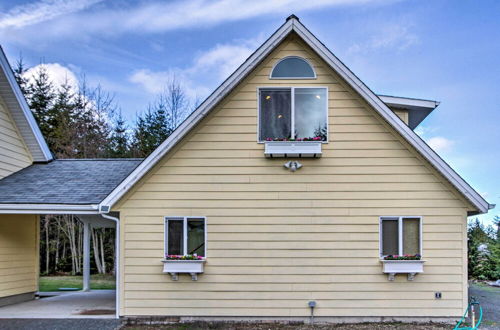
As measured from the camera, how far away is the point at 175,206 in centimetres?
796

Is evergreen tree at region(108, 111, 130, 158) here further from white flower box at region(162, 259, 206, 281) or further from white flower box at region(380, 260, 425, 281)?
white flower box at region(380, 260, 425, 281)

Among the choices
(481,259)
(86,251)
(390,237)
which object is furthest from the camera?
(481,259)

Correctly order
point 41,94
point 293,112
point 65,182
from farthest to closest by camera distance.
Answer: point 41,94, point 65,182, point 293,112

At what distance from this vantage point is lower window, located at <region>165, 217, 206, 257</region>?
7.87m

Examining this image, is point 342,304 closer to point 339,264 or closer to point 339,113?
point 339,264

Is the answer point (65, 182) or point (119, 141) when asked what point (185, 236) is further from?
point (119, 141)

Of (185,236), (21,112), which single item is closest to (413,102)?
(185,236)

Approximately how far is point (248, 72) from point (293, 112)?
119cm

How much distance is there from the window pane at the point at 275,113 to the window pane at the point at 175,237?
94.1 inches

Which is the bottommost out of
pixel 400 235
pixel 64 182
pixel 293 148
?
pixel 400 235

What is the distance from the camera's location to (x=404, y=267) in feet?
24.6

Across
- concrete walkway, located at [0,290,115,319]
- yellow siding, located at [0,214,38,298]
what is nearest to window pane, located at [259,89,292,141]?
concrete walkway, located at [0,290,115,319]

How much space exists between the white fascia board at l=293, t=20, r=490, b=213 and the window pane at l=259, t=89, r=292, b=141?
105 cm

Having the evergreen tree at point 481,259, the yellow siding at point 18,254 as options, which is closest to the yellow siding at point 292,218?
the yellow siding at point 18,254
